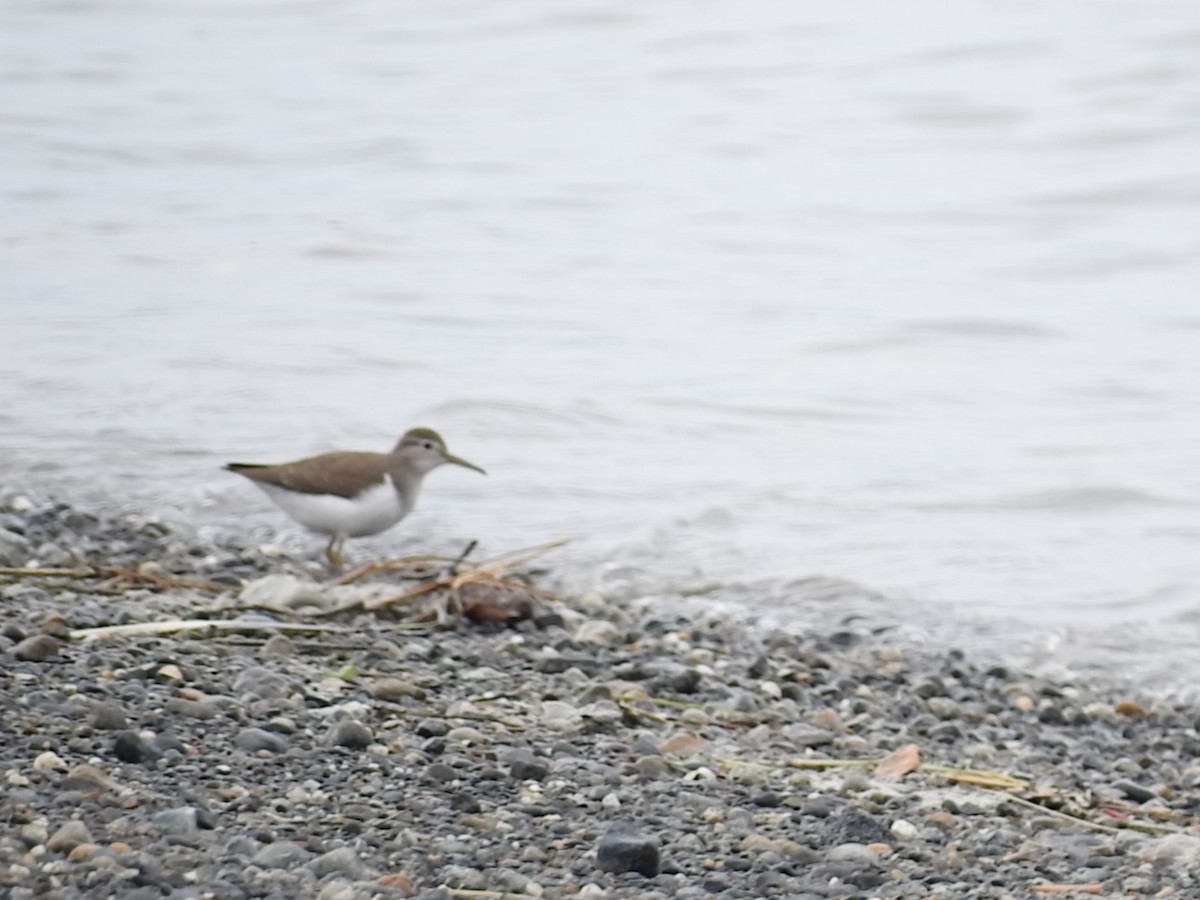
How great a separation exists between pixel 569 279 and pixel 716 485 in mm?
4462

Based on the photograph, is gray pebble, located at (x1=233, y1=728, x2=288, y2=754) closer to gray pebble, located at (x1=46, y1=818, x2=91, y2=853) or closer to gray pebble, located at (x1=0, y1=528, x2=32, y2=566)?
gray pebble, located at (x1=46, y1=818, x2=91, y2=853)

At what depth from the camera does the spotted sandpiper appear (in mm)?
7301

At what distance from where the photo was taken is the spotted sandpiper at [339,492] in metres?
7.30

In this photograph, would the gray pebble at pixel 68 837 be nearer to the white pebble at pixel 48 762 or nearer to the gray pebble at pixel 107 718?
the white pebble at pixel 48 762

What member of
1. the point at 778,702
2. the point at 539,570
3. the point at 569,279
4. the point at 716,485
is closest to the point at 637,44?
the point at 569,279

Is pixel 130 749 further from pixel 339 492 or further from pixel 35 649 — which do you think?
pixel 339 492

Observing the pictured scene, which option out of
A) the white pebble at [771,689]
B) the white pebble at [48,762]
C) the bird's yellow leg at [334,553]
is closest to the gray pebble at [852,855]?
the white pebble at [48,762]

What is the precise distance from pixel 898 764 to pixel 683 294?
8.07m

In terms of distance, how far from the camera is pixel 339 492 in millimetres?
7293

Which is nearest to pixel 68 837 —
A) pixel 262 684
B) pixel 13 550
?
pixel 262 684

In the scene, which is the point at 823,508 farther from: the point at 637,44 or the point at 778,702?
the point at 637,44

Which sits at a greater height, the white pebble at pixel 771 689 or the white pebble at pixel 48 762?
the white pebble at pixel 48 762

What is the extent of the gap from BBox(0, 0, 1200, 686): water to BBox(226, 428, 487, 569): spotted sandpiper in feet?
2.37

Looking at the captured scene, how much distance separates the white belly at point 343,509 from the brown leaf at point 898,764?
263cm
